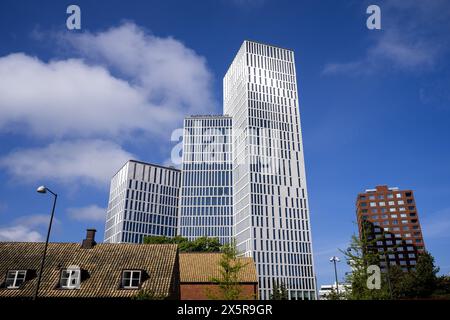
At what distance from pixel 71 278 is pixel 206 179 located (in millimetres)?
102894

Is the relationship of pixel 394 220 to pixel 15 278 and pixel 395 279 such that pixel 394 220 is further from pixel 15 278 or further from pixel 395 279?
pixel 15 278

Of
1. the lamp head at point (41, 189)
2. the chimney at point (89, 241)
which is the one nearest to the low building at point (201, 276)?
the chimney at point (89, 241)

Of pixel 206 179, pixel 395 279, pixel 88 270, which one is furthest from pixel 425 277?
pixel 206 179

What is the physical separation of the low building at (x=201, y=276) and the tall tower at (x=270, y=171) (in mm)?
61469

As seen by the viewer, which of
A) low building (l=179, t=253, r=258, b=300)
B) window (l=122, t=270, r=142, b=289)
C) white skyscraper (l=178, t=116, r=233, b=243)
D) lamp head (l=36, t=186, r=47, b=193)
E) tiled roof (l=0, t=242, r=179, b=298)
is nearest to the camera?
lamp head (l=36, t=186, r=47, b=193)

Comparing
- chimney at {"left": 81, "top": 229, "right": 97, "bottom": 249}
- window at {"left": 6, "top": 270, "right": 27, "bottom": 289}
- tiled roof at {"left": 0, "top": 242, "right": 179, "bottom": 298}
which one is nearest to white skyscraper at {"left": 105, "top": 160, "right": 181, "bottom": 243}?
chimney at {"left": 81, "top": 229, "right": 97, "bottom": 249}

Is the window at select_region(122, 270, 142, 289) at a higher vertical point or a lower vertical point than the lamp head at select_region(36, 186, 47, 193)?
lower

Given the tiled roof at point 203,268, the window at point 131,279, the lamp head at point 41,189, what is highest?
the lamp head at point 41,189

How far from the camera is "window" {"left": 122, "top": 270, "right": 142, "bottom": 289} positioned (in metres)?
28.8

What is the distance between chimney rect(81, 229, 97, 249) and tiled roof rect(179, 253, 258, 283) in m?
15.1

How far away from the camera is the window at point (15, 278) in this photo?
2898cm

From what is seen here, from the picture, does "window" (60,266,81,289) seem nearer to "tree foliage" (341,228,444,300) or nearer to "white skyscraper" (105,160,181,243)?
"tree foliage" (341,228,444,300)

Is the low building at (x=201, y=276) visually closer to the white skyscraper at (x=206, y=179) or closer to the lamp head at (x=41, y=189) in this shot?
the lamp head at (x=41, y=189)
